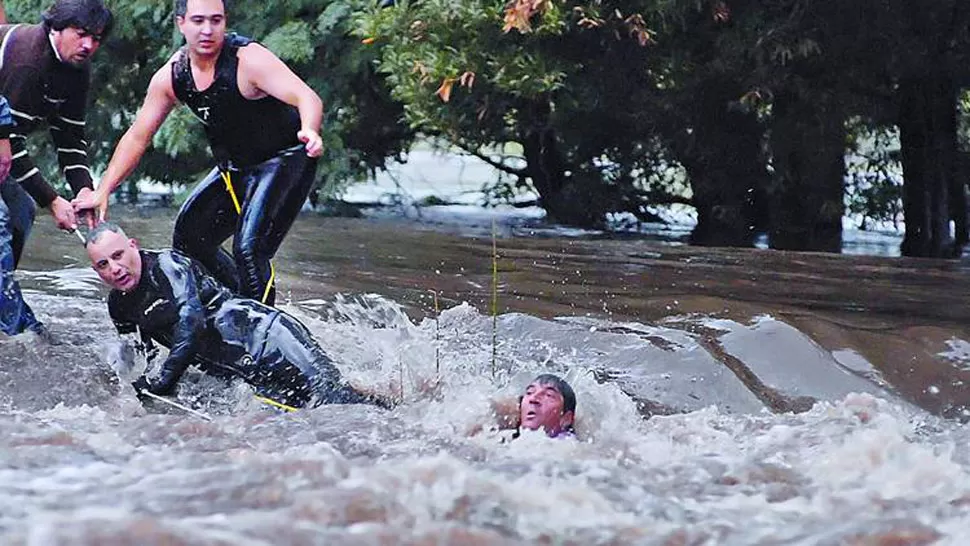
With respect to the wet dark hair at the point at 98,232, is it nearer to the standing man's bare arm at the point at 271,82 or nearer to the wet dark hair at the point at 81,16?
the standing man's bare arm at the point at 271,82

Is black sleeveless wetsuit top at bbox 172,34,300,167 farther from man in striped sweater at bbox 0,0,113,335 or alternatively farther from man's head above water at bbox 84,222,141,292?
man's head above water at bbox 84,222,141,292

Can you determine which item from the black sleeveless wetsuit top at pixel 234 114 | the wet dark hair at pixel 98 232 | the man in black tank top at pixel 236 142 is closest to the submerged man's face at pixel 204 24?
the man in black tank top at pixel 236 142

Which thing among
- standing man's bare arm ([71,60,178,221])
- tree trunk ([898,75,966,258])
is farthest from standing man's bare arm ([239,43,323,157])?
tree trunk ([898,75,966,258])

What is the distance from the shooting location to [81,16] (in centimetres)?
698

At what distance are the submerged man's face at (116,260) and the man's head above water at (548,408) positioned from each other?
69.8 inches

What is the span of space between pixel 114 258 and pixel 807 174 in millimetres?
8231

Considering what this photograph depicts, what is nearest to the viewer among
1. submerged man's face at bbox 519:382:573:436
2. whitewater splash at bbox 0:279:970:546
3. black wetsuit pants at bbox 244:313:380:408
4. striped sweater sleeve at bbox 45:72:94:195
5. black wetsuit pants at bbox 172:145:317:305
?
whitewater splash at bbox 0:279:970:546

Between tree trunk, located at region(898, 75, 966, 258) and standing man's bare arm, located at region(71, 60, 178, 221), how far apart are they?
7.50 m

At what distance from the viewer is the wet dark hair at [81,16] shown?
6.98 metres

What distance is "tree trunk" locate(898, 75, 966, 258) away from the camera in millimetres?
12906

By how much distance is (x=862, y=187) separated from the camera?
15.0 metres

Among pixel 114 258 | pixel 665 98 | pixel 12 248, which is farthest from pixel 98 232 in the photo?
pixel 665 98

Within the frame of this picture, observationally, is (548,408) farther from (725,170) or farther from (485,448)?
(725,170)

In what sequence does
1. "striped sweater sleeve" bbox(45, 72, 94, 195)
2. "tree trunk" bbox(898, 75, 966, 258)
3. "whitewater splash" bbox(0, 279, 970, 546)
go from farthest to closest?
"tree trunk" bbox(898, 75, 966, 258) → "striped sweater sleeve" bbox(45, 72, 94, 195) → "whitewater splash" bbox(0, 279, 970, 546)
